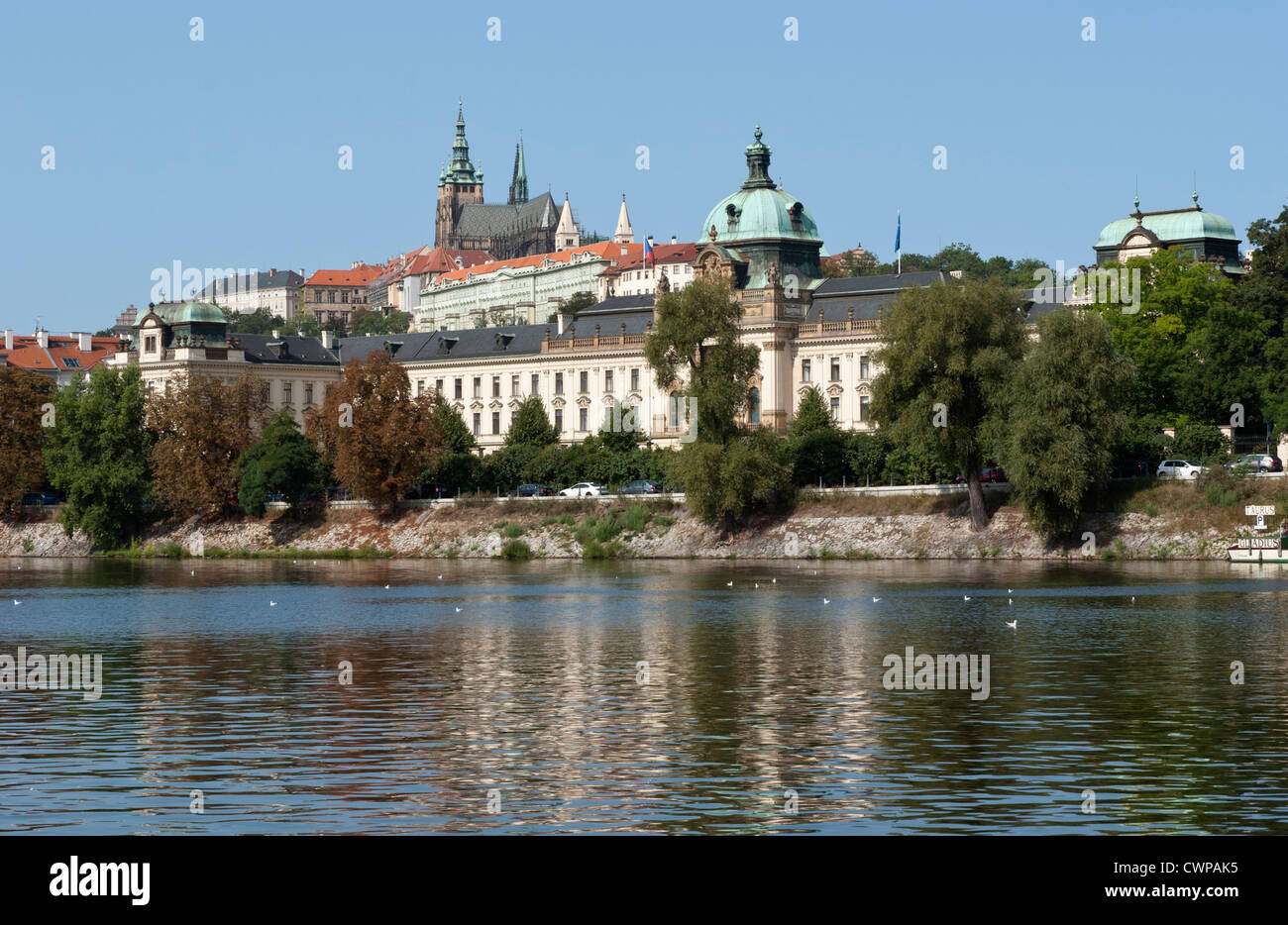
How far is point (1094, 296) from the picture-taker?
12031cm

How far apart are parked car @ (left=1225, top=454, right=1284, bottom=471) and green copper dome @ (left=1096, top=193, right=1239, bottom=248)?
40.6 m

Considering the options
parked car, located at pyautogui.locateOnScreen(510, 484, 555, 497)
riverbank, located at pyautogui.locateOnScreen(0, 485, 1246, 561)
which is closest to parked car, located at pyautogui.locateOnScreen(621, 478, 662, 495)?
riverbank, located at pyautogui.locateOnScreen(0, 485, 1246, 561)

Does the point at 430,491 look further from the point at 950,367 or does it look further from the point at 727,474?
the point at 950,367

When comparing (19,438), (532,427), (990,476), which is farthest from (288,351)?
(990,476)

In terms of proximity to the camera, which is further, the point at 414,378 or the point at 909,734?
the point at 414,378

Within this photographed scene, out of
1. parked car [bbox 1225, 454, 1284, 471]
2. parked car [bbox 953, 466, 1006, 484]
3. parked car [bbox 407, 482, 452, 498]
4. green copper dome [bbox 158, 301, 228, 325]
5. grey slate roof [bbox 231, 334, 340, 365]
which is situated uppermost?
green copper dome [bbox 158, 301, 228, 325]

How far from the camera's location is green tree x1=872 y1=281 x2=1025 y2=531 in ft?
314

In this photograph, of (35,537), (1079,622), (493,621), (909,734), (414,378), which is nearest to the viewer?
(909,734)

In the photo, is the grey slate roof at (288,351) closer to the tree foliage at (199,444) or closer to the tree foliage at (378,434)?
the tree foliage at (199,444)

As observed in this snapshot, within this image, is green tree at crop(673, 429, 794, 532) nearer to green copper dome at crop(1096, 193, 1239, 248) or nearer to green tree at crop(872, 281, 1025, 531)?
green tree at crop(872, 281, 1025, 531)
